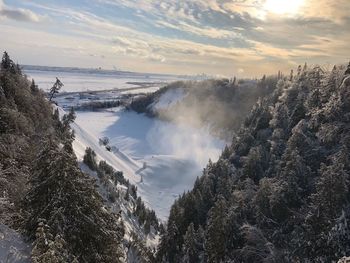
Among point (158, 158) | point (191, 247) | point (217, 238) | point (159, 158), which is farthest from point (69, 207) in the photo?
point (158, 158)

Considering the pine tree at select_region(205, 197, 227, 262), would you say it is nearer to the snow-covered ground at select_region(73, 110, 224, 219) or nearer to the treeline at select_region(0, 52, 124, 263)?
the treeline at select_region(0, 52, 124, 263)

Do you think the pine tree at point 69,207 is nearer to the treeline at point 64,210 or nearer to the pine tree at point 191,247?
the treeline at point 64,210

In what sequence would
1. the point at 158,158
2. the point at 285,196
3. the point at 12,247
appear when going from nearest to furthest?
the point at 12,247 < the point at 285,196 < the point at 158,158

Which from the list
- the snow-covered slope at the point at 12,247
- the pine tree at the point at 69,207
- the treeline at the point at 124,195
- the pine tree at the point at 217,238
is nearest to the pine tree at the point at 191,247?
the pine tree at the point at 217,238

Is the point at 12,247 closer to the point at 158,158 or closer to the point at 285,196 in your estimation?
the point at 285,196

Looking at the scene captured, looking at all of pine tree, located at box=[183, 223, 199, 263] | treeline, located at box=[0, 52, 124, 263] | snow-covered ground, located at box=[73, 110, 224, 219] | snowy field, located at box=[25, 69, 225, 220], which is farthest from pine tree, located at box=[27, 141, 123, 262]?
snow-covered ground, located at box=[73, 110, 224, 219]
